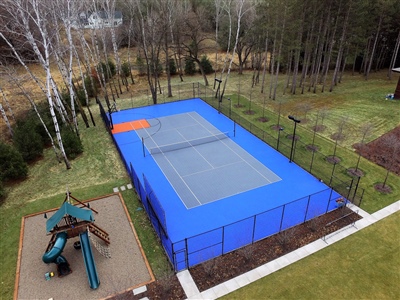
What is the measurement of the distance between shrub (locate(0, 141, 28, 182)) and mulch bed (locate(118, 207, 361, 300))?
35.6ft

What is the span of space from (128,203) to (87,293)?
5.17 meters

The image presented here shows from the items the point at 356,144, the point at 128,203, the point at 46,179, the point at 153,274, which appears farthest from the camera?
the point at 356,144

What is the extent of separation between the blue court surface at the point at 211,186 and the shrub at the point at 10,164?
5.88m

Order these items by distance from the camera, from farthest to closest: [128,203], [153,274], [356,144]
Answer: [356,144]
[128,203]
[153,274]

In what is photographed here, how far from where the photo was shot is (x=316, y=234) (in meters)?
13.0

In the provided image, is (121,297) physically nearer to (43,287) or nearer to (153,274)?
(153,274)

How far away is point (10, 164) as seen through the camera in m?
16.5

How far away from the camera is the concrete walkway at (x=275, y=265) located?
10656mm

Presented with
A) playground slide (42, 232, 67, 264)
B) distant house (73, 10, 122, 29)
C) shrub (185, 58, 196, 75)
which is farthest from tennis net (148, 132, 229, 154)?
shrub (185, 58, 196, 75)

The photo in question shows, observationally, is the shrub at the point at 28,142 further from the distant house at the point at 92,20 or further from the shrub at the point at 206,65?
the shrub at the point at 206,65

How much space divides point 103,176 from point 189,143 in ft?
21.3

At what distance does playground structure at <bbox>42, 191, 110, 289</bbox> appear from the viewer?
10922mm

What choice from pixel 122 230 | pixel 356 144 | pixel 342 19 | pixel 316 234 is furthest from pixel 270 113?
pixel 122 230

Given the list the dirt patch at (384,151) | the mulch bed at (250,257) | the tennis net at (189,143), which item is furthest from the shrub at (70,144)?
the dirt patch at (384,151)
